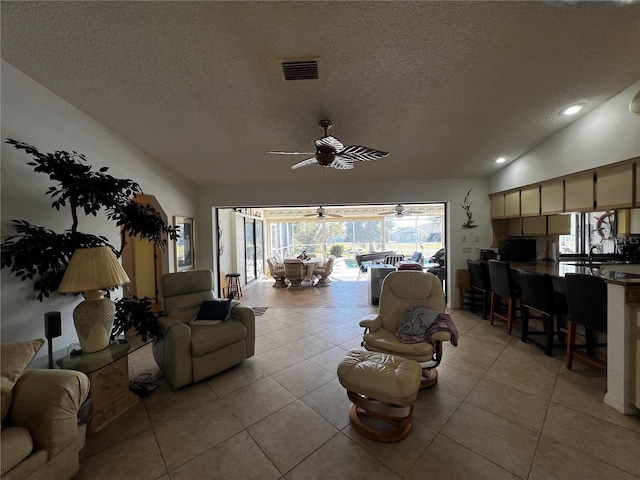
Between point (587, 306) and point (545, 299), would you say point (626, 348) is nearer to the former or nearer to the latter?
point (587, 306)

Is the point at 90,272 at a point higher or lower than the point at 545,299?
higher

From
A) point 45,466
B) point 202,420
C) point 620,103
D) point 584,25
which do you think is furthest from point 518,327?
point 45,466

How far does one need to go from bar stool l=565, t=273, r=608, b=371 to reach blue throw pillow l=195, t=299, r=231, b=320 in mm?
3403

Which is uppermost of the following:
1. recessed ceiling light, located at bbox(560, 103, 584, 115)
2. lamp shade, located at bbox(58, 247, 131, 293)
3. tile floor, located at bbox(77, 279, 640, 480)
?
recessed ceiling light, located at bbox(560, 103, 584, 115)

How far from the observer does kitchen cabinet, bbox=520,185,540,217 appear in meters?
3.53

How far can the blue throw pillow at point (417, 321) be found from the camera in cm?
234

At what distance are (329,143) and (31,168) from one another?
7.64 ft

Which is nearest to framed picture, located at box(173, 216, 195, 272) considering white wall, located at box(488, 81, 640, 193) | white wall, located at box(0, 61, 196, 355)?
white wall, located at box(0, 61, 196, 355)

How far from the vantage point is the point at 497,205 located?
14.4 ft

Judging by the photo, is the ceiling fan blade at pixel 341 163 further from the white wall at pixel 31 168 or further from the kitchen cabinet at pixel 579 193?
the kitchen cabinet at pixel 579 193

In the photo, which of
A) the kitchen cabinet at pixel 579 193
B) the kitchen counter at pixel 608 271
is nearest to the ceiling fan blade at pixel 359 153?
the kitchen counter at pixel 608 271

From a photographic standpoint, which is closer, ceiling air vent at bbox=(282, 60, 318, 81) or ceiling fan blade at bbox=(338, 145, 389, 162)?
ceiling air vent at bbox=(282, 60, 318, 81)

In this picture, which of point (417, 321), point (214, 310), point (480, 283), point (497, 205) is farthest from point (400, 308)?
point (497, 205)

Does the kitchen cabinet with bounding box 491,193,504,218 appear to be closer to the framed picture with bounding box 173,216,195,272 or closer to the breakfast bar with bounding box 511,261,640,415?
the breakfast bar with bounding box 511,261,640,415
